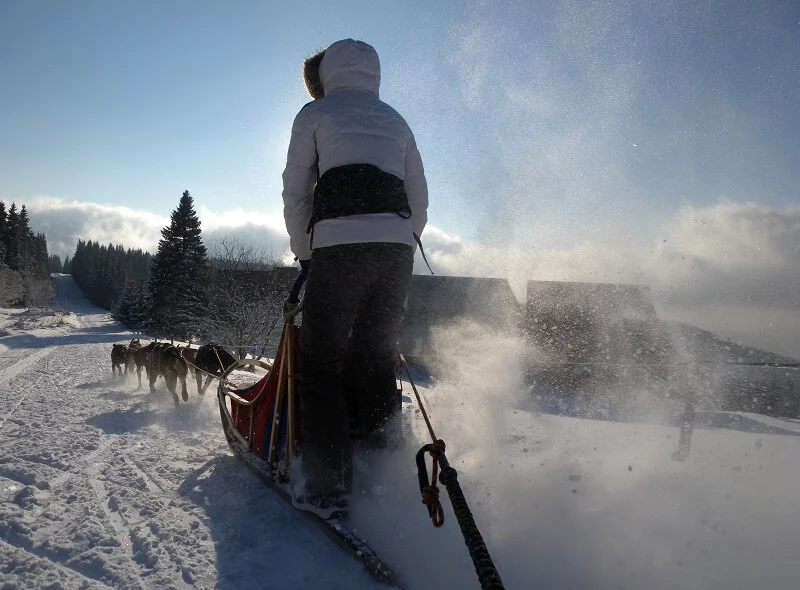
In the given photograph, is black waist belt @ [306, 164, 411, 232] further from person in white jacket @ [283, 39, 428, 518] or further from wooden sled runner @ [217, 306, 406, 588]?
wooden sled runner @ [217, 306, 406, 588]

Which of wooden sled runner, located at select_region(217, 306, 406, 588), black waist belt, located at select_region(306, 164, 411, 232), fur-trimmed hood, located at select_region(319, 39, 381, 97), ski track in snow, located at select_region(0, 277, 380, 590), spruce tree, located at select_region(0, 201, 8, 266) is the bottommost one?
ski track in snow, located at select_region(0, 277, 380, 590)

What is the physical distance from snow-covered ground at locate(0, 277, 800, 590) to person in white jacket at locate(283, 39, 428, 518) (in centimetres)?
28

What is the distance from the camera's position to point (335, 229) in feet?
6.24

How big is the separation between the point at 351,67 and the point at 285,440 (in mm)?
1729

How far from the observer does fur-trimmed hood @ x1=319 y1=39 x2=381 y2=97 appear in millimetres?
2148

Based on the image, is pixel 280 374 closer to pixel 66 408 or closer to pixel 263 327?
pixel 66 408

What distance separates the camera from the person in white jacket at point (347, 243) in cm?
191

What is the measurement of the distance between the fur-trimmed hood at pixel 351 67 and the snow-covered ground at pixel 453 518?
168 centimetres

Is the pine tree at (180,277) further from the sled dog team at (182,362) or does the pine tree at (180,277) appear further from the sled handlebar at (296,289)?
the sled handlebar at (296,289)

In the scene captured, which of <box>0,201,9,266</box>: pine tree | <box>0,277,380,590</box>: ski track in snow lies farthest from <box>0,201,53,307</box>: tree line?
<box>0,277,380,590</box>: ski track in snow

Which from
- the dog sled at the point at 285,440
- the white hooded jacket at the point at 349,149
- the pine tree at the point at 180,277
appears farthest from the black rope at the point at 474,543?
the pine tree at the point at 180,277

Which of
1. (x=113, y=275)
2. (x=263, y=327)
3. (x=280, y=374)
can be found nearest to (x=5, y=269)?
(x=113, y=275)

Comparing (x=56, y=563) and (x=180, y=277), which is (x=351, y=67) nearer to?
(x=56, y=563)

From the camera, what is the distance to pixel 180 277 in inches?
1353
